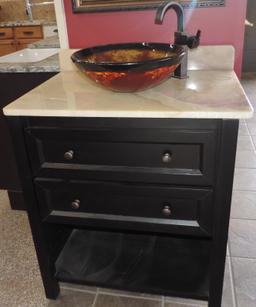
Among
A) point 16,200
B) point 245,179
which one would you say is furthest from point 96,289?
point 245,179

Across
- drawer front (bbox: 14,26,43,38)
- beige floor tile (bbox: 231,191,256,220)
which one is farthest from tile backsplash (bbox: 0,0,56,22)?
beige floor tile (bbox: 231,191,256,220)

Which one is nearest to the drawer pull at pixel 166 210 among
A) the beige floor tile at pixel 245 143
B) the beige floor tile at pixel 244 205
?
the beige floor tile at pixel 244 205

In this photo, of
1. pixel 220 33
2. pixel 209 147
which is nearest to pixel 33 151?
pixel 209 147

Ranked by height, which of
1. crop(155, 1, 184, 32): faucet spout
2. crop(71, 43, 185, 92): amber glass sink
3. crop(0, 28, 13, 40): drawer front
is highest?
crop(155, 1, 184, 32): faucet spout

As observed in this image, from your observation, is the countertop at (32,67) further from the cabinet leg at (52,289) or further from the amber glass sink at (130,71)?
the cabinet leg at (52,289)

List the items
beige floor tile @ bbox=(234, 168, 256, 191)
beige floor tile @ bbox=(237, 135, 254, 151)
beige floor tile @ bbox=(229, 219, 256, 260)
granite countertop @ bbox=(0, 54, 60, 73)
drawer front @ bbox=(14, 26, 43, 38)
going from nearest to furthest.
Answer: granite countertop @ bbox=(0, 54, 60, 73), beige floor tile @ bbox=(229, 219, 256, 260), beige floor tile @ bbox=(234, 168, 256, 191), beige floor tile @ bbox=(237, 135, 254, 151), drawer front @ bbox=(14, 26, 43, 38)

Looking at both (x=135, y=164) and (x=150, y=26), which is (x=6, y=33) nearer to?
(x=150, y=26)

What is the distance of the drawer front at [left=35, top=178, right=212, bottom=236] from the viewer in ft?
3.42

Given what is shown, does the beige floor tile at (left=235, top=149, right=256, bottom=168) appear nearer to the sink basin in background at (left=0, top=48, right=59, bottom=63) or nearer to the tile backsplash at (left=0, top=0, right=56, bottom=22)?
the sink basin in background at (left=0, top=48, right=59, bottom=63)

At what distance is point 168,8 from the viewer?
105 cm

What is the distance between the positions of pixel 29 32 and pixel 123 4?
11.4ft

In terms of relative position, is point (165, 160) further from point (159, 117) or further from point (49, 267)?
point (49, 267)

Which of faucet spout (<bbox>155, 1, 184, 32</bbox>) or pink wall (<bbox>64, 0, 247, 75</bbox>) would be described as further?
pink wall (<bbox>64, 0, 247, 75</bbox>)

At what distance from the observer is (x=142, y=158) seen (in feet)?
3.30
